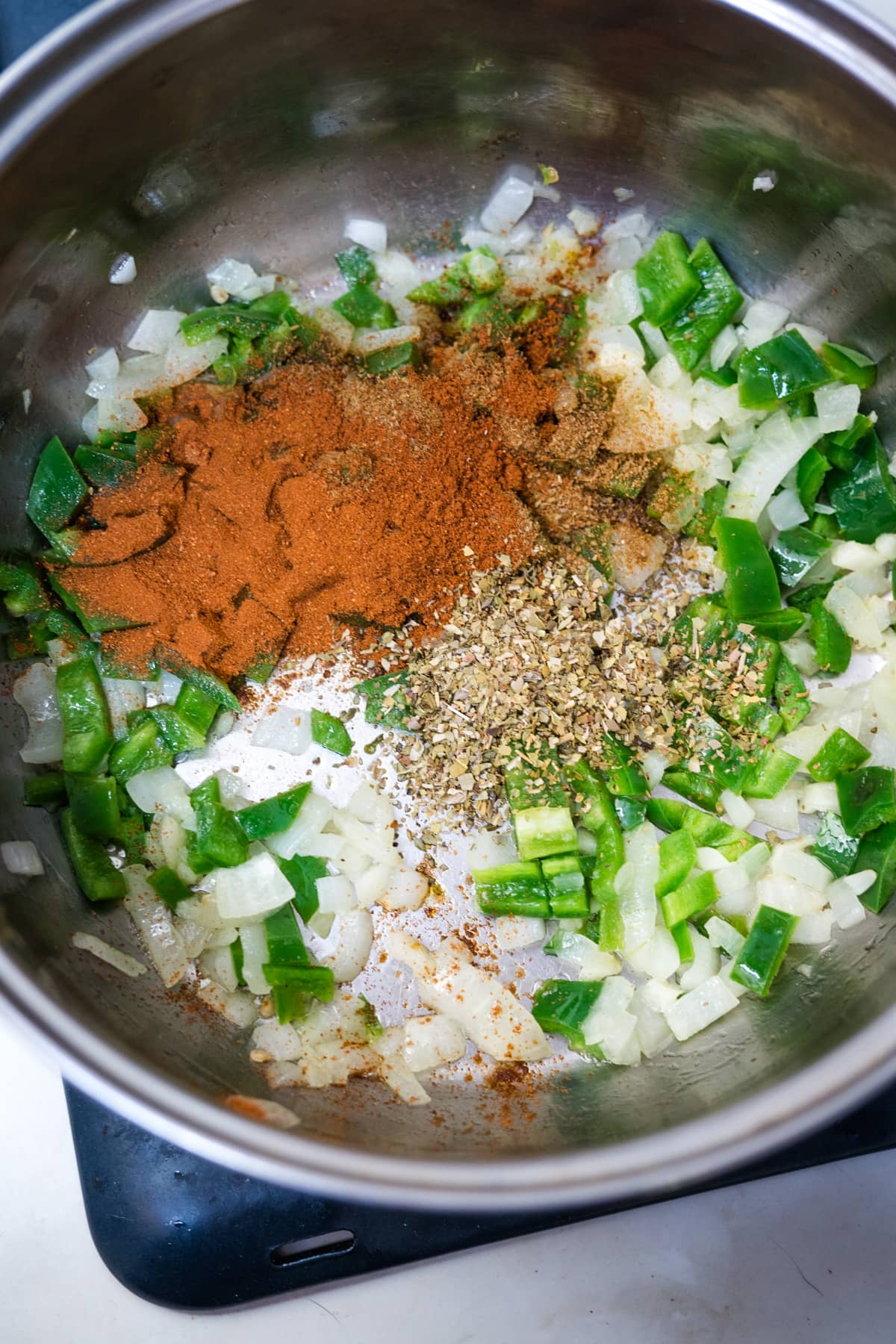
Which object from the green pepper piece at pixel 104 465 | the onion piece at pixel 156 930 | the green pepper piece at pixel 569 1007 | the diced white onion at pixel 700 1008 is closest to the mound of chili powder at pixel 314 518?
the green pepper piece at pixel 104 465

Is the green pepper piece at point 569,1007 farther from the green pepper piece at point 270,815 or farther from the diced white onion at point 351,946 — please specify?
the green pepper piece at point 270,815

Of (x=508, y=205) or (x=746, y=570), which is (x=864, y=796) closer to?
(x=746, y=570)

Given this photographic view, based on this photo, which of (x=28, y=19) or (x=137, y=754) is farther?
(x=28, y=19)

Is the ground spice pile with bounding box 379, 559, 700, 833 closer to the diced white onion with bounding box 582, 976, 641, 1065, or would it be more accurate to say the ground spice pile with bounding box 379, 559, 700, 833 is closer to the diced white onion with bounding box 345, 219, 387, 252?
the diced white onion with bounding box 582, 976, 641, 1065

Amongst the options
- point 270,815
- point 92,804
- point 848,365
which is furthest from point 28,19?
point 848,365

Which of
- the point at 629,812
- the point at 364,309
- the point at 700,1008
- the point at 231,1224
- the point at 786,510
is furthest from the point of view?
the point at 364,309

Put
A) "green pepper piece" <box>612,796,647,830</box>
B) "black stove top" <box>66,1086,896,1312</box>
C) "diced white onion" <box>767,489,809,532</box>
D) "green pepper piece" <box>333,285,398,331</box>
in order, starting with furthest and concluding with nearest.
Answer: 1. "green pepper piece" <box>333,285,398,331</box>
2. "diced white onion" <box>767,489,809,532</box>
3. "green pepper piece" <box>612,796,647,830</box>
4. "black stove top" <box>66,1086,896,1312</box>

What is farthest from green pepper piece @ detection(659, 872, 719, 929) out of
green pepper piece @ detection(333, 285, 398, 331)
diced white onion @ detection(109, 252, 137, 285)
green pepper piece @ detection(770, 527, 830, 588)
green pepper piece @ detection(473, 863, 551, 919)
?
diced white onion @ detection(109, 252, 137, 285)
